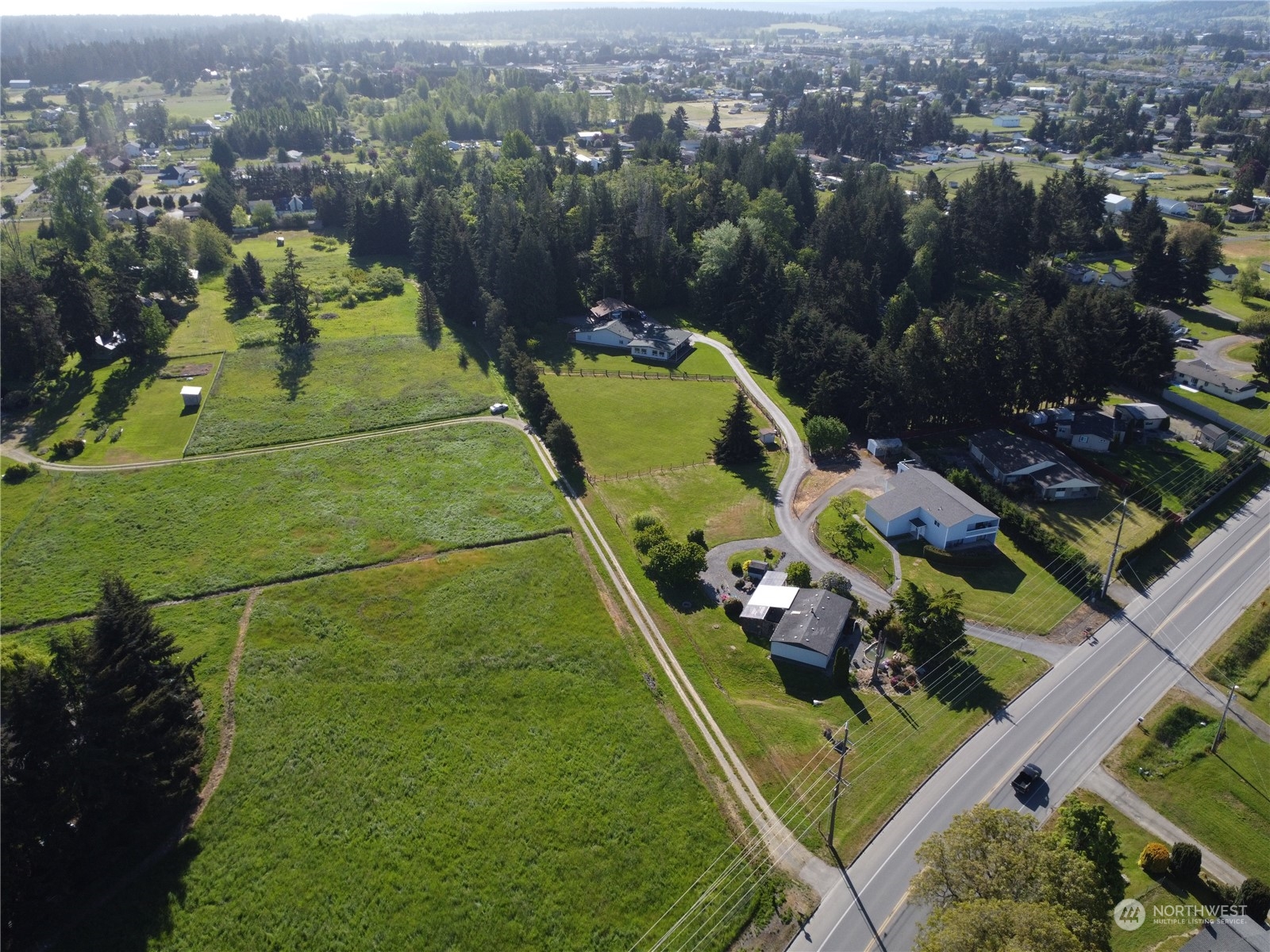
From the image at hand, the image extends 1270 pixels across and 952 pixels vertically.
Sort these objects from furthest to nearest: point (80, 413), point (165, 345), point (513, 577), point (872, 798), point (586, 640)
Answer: point (165, 345) → point (80, 413) → point (513, 577) → point (586, 640) → point (872, 798)

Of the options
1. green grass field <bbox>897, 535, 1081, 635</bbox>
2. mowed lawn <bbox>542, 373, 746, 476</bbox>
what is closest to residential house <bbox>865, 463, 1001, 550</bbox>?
green grass field <bbox>897, 535, 1081, 635</bbox>

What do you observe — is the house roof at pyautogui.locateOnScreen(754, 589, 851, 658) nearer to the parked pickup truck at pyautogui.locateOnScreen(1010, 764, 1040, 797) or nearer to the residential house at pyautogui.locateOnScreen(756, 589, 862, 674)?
the residential house at pyautogui.locateOnScreen(756, 589, 862, 674)

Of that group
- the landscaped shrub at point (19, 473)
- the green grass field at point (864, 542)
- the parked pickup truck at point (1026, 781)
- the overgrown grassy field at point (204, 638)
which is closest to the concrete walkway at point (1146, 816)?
the parked pickup truck at point (1026, 781)

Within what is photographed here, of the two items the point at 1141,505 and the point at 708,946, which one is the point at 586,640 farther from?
the point at 1141,505

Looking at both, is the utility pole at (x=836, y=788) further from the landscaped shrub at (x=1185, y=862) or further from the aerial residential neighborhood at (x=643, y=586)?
the landscaped shrub at (x=1185, y=862)

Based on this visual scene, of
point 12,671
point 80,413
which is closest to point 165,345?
point 80,413

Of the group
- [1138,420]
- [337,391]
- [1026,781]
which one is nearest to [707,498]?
[1026,781]
